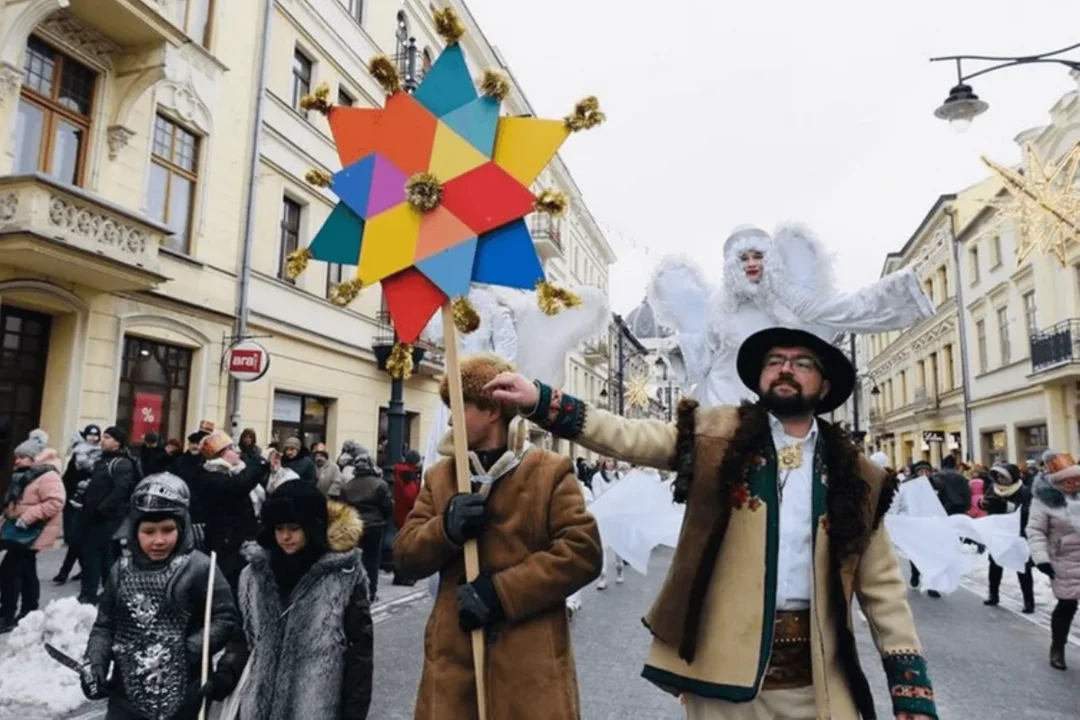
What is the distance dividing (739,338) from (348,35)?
1627 cm

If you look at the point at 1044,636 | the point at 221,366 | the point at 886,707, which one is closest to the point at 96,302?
the point at 221,366

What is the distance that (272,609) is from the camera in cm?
297

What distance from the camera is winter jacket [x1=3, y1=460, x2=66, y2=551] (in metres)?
6.32

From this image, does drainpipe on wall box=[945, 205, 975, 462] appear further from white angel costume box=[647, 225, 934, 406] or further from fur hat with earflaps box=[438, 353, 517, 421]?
fur hat with earflaps box=[438, 353, 517, 421]

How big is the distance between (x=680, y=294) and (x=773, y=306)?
35.4 inches

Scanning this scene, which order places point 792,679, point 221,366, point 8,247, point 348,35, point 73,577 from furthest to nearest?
point 348,35 < point 221,366 < point 8,247 < point 73,577 < point 792,679

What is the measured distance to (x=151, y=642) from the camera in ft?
9.82

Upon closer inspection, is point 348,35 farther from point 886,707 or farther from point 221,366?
point 886,707

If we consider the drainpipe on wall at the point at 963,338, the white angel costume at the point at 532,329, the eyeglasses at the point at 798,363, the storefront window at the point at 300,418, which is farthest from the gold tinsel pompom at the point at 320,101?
the drainpipe on wall at the point at 963,338

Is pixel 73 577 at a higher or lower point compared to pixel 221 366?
lower

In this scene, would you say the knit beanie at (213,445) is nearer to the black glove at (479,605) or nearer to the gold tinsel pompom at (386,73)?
the gold tinsel pompom at (386,73)

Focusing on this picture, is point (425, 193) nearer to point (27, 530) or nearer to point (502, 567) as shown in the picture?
A: point (502, 567)

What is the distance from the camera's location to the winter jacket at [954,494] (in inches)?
451

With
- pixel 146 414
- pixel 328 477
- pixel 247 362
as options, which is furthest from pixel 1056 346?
pixel 146 414
